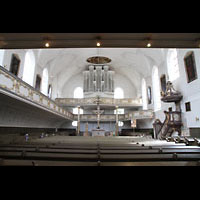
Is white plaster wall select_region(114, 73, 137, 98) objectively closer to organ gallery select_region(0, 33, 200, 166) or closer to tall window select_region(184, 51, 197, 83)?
organ gallery select_region(0, 33, 200, 166)

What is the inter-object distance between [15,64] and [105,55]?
14.3 metres

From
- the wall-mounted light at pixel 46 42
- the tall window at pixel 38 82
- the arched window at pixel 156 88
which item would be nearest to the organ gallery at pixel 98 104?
the arched window at pixel 156 88

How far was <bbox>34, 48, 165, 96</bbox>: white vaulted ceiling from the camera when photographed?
17562 millimetres

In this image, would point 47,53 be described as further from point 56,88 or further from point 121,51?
point 121,51

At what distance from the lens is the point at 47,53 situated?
17078 millimetres

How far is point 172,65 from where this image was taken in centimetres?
1446

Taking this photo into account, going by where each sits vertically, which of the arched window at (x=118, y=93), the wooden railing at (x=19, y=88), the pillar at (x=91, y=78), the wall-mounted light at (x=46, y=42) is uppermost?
the pillar at (x=91, y=78)

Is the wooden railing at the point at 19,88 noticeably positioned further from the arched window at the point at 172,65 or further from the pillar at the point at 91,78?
the pillar at the point at 91,78

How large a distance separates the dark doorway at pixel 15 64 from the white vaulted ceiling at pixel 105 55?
13.2ft

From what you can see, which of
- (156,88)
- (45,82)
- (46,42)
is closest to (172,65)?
(156,88)

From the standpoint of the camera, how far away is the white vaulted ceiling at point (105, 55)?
57.6ft

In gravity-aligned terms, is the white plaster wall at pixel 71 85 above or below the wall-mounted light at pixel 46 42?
above
